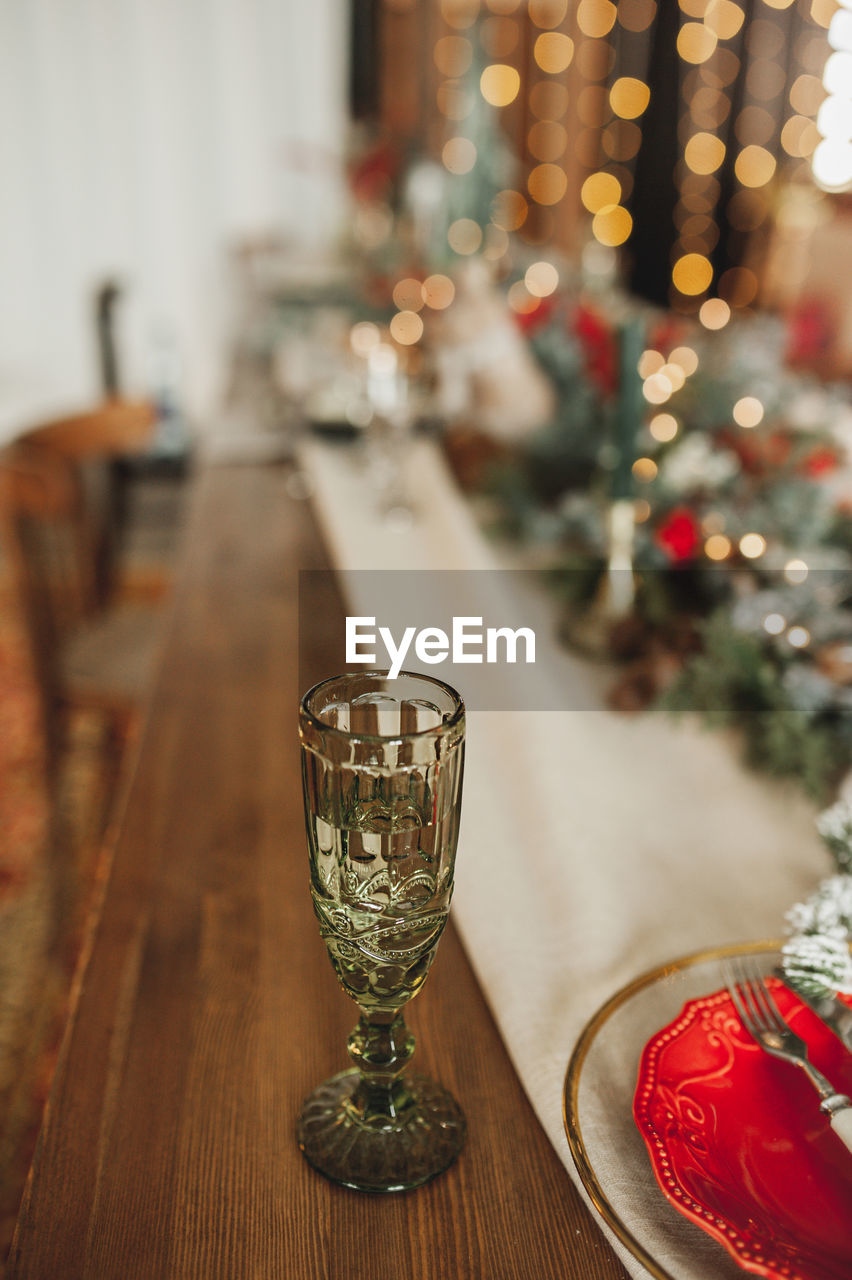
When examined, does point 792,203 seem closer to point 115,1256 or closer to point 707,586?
point 707,586

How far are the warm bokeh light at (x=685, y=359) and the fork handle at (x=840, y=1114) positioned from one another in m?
1.02

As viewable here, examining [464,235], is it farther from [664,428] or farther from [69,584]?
[664,428]

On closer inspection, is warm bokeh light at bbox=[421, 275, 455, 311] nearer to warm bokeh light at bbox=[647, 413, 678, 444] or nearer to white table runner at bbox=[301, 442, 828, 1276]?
warm bokeh light at bbox=[647, 413, 678, 444]

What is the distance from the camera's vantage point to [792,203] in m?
3.86

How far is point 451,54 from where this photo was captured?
14.0 ft

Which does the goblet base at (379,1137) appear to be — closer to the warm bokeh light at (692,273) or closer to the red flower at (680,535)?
the red flower at (680,535)

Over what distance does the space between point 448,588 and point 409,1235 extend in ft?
1.91

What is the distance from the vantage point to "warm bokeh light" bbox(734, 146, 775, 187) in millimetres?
4102

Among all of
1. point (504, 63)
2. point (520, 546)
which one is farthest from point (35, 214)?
point (520, 546)

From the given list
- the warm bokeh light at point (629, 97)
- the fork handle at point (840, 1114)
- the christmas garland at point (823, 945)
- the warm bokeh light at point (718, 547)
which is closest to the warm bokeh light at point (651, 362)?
the warm bokeh light at point (718, 547)

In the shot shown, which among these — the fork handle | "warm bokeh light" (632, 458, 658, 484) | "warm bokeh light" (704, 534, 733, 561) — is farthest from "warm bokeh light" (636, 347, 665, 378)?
the fork handle

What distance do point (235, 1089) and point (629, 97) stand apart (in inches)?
182

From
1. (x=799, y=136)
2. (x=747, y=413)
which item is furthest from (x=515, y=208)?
(x=747, y=413)

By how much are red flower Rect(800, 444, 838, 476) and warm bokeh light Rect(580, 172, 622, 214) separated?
391 centimetres
